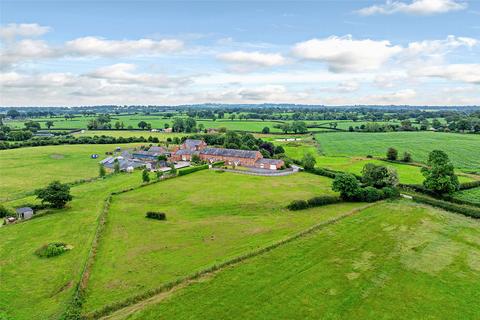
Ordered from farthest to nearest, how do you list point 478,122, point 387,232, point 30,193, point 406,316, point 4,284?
1. point 478,122
2. point 30,193
3. point 387,232
4. point 4,284
5. point 406,316

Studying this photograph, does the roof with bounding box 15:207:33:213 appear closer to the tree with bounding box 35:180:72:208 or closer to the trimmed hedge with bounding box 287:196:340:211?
the tree with bounding box 35:180:72:208

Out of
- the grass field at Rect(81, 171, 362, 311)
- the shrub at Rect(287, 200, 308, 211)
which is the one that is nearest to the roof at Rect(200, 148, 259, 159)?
the grass field at Rect(81, 171, 362, 311)

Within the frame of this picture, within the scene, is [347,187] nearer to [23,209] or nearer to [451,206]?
[451,206]

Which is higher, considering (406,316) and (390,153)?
(390,153)

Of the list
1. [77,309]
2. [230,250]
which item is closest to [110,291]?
[77,309]

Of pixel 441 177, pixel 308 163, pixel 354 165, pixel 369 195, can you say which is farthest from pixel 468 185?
pixel 308 163

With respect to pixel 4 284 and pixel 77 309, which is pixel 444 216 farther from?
pixel 4 284
